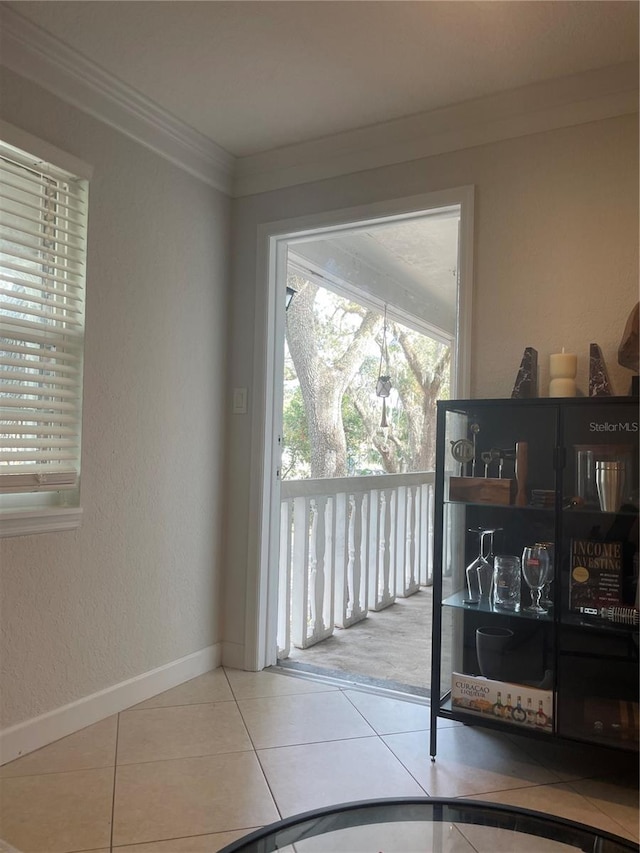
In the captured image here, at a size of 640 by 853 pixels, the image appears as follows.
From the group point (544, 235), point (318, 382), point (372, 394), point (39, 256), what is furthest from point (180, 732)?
point (372, 394)

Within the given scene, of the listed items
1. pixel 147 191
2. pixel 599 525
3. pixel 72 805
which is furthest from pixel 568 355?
pixel 72 805

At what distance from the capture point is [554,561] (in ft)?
6.87

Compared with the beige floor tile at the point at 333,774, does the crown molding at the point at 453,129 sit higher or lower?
higher

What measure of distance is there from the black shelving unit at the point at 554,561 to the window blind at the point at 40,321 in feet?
4.49

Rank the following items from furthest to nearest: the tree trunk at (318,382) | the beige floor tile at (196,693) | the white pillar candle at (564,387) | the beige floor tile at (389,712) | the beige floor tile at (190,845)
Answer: the tree trunk at (318,382), the beige floor tile at (196,693), the beige floor tile at (389,712), the white pillar candle at (564,387), the beige floor tile at (190,845)

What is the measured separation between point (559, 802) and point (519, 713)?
0.87 feet

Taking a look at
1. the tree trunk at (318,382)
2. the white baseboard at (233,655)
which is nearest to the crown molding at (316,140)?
the tree trunk at (318,382)

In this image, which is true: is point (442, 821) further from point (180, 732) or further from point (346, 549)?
point (346, 549)

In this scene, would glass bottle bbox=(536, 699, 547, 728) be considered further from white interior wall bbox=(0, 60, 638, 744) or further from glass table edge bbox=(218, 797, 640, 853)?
white interior wall bbox=(0, 60, 638, 744)

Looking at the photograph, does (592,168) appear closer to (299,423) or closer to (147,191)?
(147,191)

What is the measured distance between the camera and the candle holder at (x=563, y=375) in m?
2.20

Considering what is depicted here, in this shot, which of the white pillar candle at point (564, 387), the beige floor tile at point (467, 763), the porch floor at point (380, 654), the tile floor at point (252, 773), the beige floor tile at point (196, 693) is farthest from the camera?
the porch floor at point (380, 654)

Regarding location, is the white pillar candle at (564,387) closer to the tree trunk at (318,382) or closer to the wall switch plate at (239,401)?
the wall switch plate at (239,401)

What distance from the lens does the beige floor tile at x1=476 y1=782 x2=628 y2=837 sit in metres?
1.81
